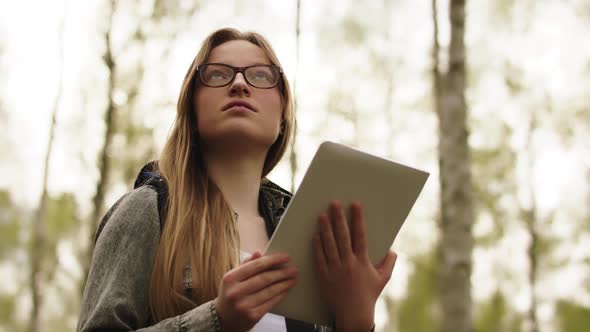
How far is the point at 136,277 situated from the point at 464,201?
455 cm

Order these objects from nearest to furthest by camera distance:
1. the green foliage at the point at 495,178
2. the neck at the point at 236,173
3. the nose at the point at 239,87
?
the nose at the point at 239,87, the neck at the point at 236,173, the green foliage at the point at 495,178

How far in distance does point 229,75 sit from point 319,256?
66 centimetres

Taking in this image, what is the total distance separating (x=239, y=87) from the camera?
1878mm

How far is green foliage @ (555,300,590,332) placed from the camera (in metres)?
17.1

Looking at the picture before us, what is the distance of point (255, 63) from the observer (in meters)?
2.00

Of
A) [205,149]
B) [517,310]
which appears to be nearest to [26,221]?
[517,310]

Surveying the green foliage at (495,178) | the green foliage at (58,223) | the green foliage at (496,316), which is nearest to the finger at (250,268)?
the green foliage at (495,178)

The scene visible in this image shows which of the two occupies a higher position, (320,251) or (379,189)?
(379,189)

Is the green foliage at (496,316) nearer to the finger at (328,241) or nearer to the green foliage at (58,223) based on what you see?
the green foliage at (58,223)

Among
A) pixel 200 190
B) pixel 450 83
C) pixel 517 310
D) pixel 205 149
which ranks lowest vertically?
pixel 517 310

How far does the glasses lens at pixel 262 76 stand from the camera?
195cm

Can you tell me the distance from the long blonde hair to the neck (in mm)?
38

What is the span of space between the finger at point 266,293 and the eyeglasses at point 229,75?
68 centimetres

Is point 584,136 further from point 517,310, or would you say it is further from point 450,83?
point 450,83
